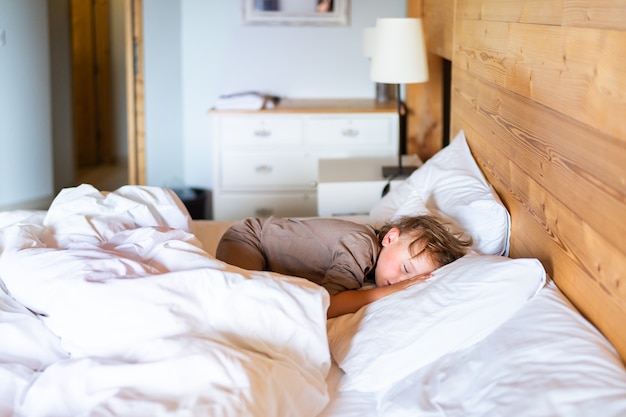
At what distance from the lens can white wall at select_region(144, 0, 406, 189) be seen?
4.35 meters

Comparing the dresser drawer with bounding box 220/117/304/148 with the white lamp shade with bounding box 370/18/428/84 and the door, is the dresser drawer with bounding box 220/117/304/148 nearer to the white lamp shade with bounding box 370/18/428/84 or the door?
the white lamp shade with bounding box 370/18/428/84

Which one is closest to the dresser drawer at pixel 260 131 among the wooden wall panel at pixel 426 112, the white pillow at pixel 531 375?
the wooden wall panel at pixel 426 112

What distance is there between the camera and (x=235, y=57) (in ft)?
14.4

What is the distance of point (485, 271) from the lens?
5.38 ft

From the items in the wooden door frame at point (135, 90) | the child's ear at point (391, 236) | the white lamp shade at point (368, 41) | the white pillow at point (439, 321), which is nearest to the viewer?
the white pillow at point (439, 321)

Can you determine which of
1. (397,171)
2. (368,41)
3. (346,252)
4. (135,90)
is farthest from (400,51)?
(135,90)

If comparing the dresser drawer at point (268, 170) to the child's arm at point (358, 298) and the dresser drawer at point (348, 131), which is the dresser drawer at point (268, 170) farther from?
the child's arm at point (358, 298)

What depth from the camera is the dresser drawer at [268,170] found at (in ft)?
13.2

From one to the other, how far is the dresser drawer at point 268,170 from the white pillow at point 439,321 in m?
2.43

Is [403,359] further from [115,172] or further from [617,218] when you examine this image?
[115,172]

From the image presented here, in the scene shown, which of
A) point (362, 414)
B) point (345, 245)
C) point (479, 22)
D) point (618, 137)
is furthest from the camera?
point (479, 22)

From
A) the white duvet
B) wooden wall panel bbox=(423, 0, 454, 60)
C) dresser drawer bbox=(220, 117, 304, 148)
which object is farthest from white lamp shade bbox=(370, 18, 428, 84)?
the white duvet

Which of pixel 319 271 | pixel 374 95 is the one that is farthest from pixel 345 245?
pixel 374 95

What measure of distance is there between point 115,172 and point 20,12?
162cm
